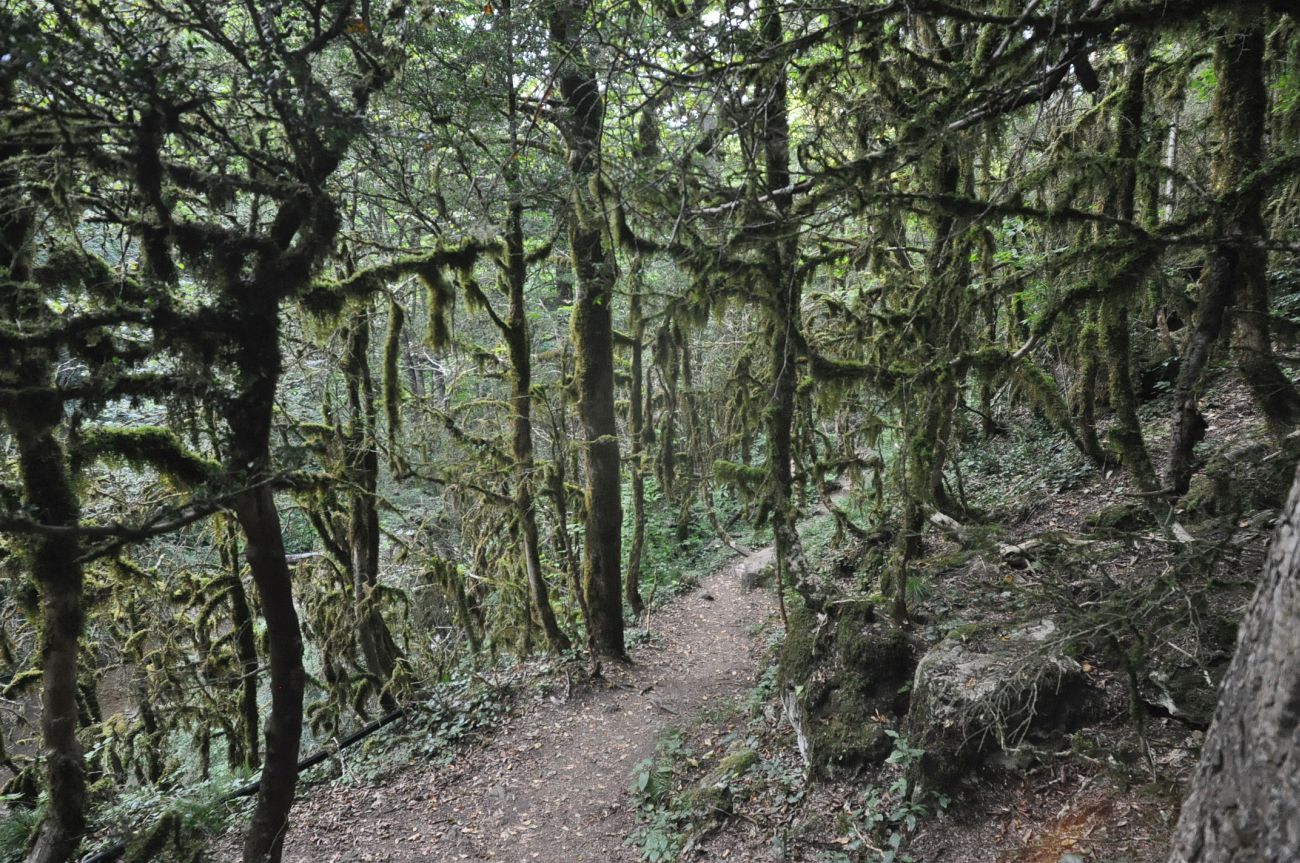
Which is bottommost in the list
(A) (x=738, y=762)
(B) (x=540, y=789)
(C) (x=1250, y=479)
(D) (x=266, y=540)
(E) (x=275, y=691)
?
(B) (x=540, y=789)

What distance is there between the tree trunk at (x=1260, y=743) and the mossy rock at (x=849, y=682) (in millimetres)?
4093

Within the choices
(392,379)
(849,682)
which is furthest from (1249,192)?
(392,379)

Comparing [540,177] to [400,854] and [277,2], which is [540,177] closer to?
[277,2]

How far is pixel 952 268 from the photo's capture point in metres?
5.94

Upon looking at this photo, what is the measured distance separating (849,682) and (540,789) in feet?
13.4

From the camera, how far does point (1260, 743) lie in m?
1.62

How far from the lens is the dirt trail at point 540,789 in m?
6.89

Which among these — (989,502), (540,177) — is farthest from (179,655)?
(989,502)

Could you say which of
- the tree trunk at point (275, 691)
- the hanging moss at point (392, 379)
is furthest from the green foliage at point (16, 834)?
the hanging moss at point (392, 379)

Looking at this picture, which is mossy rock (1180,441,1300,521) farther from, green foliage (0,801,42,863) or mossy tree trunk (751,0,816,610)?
green foliage (0,801,42,863)

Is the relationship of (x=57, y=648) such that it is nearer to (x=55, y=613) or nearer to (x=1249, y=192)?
(x=55, y=613)

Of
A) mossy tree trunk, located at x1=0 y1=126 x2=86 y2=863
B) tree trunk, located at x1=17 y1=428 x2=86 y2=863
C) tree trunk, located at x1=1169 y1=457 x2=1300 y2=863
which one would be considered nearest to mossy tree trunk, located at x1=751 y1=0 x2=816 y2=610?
tree trunk, located at x1=1169 y1=457 x2=1300 y2=863

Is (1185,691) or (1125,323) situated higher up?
(1125,323)

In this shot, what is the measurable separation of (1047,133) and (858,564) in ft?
20.1
